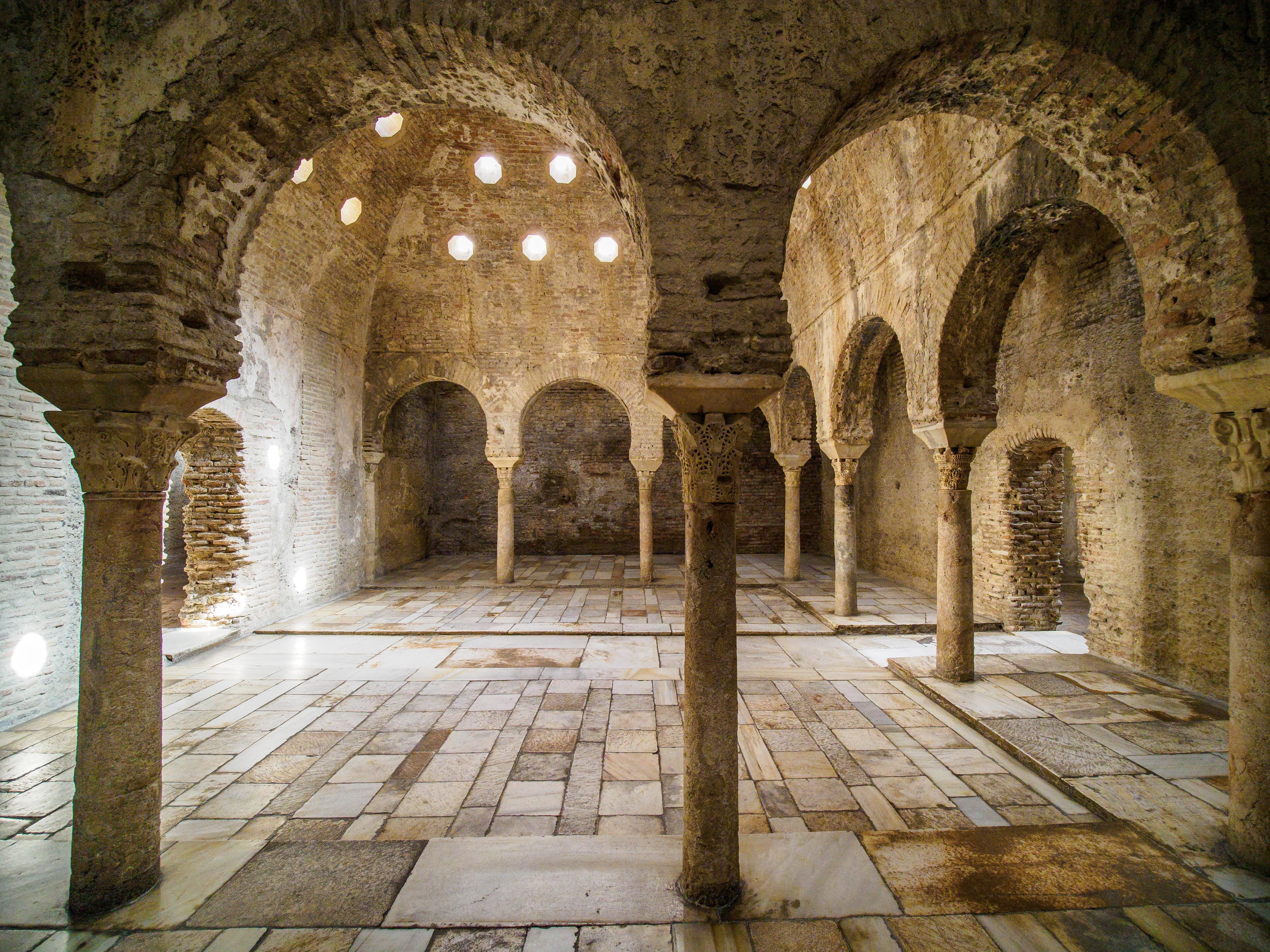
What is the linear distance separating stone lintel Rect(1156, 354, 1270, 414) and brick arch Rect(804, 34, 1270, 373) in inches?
2.2

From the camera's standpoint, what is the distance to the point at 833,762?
448 cm

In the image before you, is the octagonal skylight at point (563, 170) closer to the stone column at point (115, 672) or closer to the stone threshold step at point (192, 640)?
the stone threshold step at point (192, 640)

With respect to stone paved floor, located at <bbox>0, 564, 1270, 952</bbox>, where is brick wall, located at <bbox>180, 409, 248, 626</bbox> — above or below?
above

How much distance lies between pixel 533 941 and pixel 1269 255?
4941 mm

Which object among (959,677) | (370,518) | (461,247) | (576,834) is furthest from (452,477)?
(576,834)

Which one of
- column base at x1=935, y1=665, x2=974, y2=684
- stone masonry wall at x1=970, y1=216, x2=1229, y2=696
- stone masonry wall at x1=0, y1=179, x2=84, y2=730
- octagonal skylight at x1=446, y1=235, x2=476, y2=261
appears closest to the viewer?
stone masonry wall at x1=0, y1=179, x2=84, y2=730

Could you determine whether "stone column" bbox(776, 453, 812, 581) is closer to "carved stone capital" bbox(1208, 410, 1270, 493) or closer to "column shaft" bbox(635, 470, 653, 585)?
"column shaft" bbox(635, 470, 653, 585)

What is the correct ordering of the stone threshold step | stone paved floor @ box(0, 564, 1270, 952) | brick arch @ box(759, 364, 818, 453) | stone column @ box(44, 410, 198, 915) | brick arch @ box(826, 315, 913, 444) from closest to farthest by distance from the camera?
stone paved floor @ box(0, 564, 1270, 952) → stone column @ box(44, 410, 198, 915) → the stone threshold step → brick arch @ box(826, 315, 913, 444) → brick arch @ box(759, 364, 818, 453)

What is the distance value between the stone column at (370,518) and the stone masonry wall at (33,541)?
567 centimetres

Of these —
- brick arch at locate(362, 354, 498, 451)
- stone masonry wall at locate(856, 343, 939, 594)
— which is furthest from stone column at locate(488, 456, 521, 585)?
stone masonry wall at locate(856, 343, 939, 594)

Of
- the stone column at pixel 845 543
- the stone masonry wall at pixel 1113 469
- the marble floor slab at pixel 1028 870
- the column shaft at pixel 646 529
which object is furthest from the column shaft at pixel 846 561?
the marble floor slab at pixel 1028 870

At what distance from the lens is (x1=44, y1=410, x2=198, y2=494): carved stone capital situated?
9.75ft

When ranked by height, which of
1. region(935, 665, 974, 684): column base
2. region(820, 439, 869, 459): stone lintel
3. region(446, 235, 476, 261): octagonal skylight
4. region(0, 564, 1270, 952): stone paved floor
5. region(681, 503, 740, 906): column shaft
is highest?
region(446, 235, 476, 261): octagonal skylight

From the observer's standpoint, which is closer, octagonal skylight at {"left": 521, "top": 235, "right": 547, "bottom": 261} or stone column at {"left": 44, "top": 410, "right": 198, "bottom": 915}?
stone column at {"left": 44, "top": 410, "right": 198, "bottom": 915}
